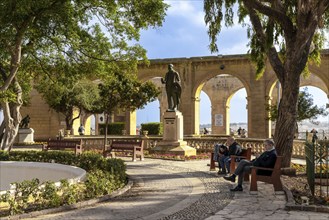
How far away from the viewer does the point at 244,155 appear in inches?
381

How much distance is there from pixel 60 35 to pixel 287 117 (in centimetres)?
851

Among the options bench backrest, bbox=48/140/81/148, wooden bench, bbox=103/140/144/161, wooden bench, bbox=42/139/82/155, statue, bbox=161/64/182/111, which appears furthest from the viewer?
statue, bbox=161/64/182/111

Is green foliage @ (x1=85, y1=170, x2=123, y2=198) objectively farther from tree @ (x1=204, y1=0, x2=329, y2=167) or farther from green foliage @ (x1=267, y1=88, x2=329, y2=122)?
green foliage @ (x1=267, y1=88, x2=329, y2=122)

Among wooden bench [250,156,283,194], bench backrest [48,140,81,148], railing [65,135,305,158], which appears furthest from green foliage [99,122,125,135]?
wooden bench [250,156,283,194]

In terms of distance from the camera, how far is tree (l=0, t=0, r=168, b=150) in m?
10.5

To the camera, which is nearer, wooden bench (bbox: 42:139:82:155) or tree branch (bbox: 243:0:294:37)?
tree branch (bbox: 243:0:294:37)

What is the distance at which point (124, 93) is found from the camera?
18.9 m

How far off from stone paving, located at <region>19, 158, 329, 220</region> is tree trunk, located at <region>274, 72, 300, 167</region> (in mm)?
2072

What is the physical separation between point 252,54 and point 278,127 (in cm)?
308

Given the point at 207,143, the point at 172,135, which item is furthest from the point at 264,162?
the point at 207,143

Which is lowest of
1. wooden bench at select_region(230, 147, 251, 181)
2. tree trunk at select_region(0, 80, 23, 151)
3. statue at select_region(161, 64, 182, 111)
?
wooden bench at select_region(230, 147, 251, 181)

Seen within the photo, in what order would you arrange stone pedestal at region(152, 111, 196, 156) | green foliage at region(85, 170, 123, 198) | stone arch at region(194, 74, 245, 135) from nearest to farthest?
green foliage at region(85, 170, 123, 198), stone pedestal at region(152, 111, 196, 156), stone arch at region(194, 74, 245, 135)

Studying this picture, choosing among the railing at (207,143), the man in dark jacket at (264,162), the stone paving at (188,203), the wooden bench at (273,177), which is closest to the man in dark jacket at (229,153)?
the stone paving at (188,203)

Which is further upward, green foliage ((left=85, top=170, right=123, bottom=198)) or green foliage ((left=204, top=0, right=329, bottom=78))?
green foliage ((left=204, top=0, right=329, bottom=78))
